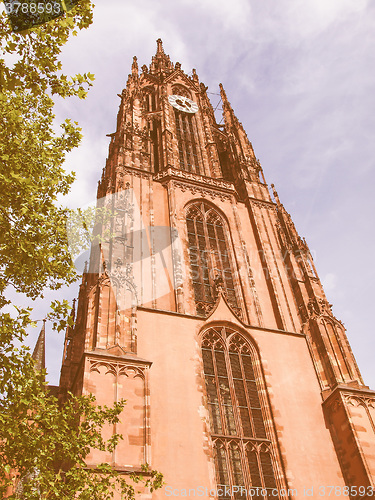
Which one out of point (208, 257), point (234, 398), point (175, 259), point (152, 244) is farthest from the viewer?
point (208, 257)

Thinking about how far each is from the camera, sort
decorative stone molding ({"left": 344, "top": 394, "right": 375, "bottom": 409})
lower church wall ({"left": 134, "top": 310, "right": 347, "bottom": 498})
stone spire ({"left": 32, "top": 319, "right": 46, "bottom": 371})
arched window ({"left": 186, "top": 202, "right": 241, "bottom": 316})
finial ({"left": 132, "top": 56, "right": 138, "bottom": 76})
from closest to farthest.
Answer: lower church wall ({"left": 134, "top": 310, "right": 347, "bottom": 498}), decorative stone molding ({"left": 344, "top": 394, "right": 375, "bottom": 409}), arched window ({"left": 186, "top": 202, "right": 241, "bottom": 316}), stone spire ({"left": 32, "top": 319, "right": 46, "bottom": 371}), finial ({"left": 132, "top": 56, "right": 138, "bottom": 76})

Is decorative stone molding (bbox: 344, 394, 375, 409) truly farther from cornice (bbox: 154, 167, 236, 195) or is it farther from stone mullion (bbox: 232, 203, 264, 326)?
cornice (bbox: 154, 167, 236, 195)

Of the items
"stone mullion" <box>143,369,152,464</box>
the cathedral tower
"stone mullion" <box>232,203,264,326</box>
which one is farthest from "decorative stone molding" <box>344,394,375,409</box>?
"stone mullion" <box>143,369,152,464</box>

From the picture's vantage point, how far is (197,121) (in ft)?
96.8

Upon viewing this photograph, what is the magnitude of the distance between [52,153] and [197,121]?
851 inches

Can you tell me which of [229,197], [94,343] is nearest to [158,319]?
[94,343]

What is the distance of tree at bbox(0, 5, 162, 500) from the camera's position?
7176 mm

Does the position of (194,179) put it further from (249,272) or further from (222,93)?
(222,93)

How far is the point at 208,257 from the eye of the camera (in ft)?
63.8

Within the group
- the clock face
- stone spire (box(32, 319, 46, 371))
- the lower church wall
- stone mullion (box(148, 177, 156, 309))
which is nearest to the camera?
the lower church wall

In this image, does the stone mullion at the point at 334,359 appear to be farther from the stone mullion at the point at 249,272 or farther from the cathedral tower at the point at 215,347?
the stone mullion at the point at 249,272

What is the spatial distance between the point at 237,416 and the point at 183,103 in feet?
71.3

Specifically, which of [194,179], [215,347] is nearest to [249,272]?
[215,347]

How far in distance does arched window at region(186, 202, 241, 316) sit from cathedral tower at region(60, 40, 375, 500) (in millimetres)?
61
